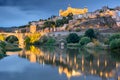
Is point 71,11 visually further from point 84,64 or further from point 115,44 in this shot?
point 84,64

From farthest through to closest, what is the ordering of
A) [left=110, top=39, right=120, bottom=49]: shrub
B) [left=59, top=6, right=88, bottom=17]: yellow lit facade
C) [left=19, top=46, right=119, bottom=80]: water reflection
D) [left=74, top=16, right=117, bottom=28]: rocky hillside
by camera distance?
[left=59, top=6, right=88, bottom=17]: yellow lit facade → [left=74, top=16, right=117, bottom=28]: rocky hillside → [left=110, top=39, right=120, bottom=49]: shrub → [left=19, top=46, right=119, bottom=80]: water reflection

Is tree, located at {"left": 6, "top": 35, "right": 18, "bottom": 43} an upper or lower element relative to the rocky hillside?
lower

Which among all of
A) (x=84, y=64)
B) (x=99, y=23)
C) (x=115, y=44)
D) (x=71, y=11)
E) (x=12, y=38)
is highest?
(x=71, y=11)

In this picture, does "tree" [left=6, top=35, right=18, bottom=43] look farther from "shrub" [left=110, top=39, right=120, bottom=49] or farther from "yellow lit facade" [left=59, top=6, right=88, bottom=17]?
"shrub" [left=110, top=39, right=120, bottom=49]

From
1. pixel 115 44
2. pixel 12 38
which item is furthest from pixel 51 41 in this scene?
pixel 115 44

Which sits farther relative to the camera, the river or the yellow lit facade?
the yellow lit facade

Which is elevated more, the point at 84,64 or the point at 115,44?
the point at 115,44

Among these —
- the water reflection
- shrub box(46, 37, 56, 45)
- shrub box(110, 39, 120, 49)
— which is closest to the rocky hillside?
shrub box(46, 37, 56, 45)

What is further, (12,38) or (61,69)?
(12,38)

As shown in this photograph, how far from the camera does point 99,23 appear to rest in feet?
254

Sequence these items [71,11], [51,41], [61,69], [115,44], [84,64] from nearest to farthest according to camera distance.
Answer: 1. [61,69]
2. [84,64]
3. [115,44]
4. [51,41]
5. [71,11]

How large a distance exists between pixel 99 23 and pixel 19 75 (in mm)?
60297

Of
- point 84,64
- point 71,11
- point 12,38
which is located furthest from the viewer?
point 71,11

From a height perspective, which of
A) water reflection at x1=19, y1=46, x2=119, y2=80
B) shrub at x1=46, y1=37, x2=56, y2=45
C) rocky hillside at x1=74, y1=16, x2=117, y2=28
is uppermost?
rocky hillside at x1=74, y1=16, x2=117, y2=28
